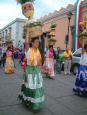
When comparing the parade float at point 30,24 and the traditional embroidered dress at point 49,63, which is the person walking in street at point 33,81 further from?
the traditional embroidered dress at point 49,63

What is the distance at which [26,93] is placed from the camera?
7.29 m

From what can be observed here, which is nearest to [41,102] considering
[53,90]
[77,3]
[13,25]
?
[53,90]

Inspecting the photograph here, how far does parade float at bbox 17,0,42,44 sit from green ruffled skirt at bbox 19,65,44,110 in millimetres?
741

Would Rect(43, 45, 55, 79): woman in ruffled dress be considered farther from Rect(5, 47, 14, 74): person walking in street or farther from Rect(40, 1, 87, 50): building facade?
Result: Rect(40, 1, 87, 50): building facade

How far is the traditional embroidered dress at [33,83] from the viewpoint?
7.08 meters

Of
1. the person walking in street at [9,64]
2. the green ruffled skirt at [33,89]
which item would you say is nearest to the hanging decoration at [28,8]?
the green ruffled skirt at [33,89]

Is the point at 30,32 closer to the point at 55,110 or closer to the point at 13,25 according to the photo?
the point at 55,110

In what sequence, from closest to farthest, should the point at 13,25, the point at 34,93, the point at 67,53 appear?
1. the point at 34,93
2. the point at 67,53
3. the point at 13,25

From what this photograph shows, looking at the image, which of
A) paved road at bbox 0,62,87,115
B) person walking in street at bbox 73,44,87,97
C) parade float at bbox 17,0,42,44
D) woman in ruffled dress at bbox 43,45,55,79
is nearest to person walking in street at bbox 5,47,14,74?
woman in ruffled dress at bbox 43,45,55,79

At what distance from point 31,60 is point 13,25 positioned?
1739 inches

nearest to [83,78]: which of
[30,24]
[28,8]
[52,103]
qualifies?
[52,103]

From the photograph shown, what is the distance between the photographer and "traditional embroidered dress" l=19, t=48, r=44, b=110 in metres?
7.08

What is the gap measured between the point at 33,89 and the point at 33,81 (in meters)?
0.19

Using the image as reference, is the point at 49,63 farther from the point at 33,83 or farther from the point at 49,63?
the point at 33,83
